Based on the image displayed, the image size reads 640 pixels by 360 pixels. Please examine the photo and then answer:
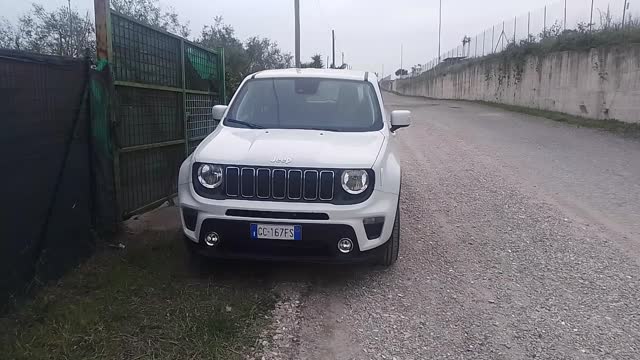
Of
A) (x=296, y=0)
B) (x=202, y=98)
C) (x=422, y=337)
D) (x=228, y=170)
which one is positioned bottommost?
(x=422, y=337)

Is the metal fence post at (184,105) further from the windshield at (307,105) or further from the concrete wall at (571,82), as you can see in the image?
the concrete wall at (571,82)

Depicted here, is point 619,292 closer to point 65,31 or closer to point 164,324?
point 164,324

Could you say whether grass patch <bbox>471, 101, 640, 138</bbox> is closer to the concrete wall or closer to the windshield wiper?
the concrete wall

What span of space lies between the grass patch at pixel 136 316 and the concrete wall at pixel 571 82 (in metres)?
15.7

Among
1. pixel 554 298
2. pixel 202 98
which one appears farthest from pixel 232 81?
pixel 554 298

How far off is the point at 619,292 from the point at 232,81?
12.4m

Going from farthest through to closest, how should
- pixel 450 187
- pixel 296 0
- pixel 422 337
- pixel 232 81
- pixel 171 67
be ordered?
pixel 296 0
pixel 232 81
pixel 450 187
pixel 171 67
pixel 422 337

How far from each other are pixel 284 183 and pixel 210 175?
62cm

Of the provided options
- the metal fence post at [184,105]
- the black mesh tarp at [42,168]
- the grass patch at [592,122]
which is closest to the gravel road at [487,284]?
the black mesh tarp at [42,168]

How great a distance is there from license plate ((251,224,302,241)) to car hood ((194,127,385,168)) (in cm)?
49

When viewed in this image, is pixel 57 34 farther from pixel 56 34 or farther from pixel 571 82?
pixel 571 82

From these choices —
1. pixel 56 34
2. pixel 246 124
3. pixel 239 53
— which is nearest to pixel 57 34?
pixel 56 34

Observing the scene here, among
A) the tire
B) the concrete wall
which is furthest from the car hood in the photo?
the concrete wall

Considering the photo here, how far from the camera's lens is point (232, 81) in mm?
15125
